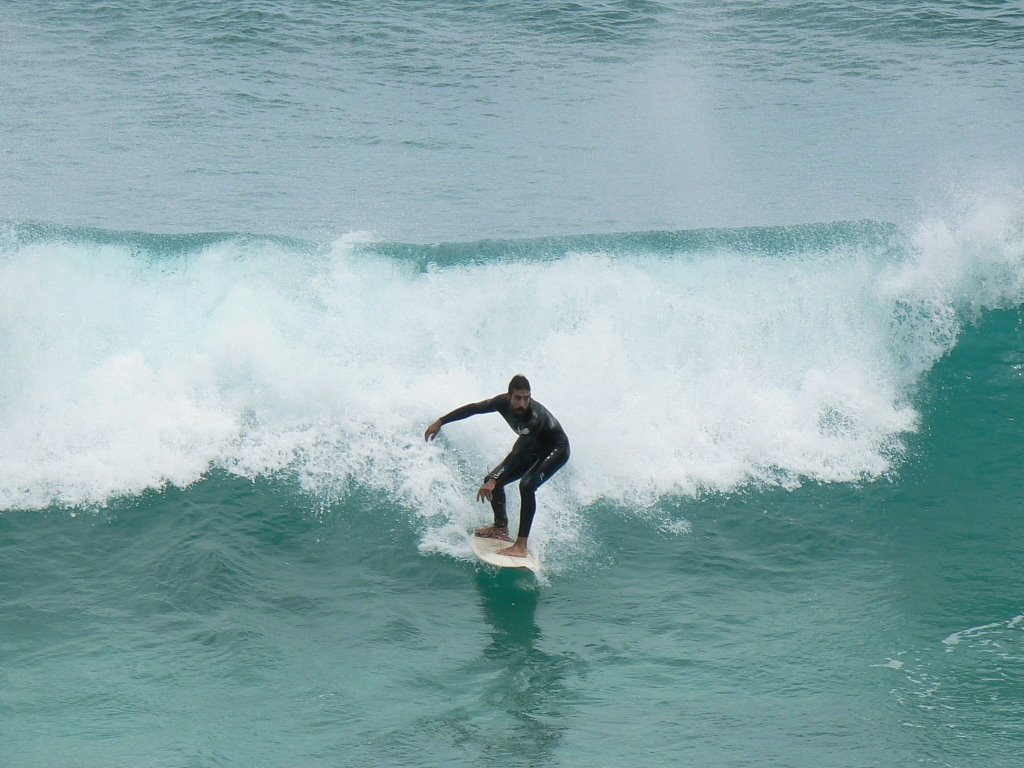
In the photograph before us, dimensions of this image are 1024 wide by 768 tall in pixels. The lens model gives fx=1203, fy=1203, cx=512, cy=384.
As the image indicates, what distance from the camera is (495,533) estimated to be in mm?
8750

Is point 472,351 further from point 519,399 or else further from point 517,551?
point 519,399

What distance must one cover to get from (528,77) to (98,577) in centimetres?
1358

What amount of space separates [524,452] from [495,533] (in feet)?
2.32

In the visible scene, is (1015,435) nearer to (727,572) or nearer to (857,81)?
(727,572)

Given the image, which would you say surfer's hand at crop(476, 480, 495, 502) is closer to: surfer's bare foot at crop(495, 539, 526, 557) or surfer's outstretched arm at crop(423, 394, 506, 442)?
surfer's bare foot at crop(495, 539, 526, 557)

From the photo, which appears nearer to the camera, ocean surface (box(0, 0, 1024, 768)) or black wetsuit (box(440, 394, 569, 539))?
ocean surface (box(0, 0, 1024, 768))

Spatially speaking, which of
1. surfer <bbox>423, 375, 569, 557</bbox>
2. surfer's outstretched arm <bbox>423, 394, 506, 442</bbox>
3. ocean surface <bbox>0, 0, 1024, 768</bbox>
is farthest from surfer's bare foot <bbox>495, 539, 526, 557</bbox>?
surfer's outstretched arm <bbox>423, 394, 506, 442</bbox>

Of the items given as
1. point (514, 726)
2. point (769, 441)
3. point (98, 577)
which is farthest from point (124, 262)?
point (514, 726)

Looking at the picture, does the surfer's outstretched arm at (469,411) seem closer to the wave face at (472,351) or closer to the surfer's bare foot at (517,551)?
the surfer's bare foot at (517,551)

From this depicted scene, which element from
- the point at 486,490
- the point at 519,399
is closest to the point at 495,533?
the point at 486,490

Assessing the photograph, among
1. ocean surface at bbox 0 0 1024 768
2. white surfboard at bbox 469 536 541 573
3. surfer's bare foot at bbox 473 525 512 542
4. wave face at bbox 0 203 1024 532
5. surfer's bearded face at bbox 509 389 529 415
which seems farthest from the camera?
wave face at bbox 0 203 1024 532

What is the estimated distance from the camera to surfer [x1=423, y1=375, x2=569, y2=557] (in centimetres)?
834

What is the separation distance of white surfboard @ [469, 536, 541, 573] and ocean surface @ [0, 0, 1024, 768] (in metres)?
0.10

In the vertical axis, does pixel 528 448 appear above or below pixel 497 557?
above
